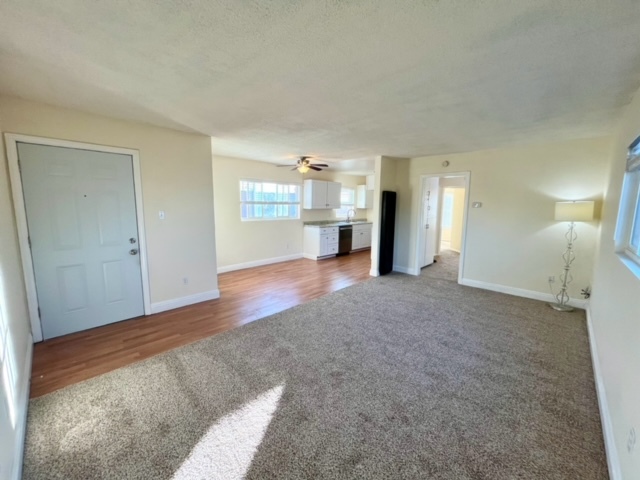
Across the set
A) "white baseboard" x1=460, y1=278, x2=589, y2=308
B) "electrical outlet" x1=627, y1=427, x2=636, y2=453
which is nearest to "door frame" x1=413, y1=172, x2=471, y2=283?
"white baseboard" x1=460, y1=278, x2=589, y2=308

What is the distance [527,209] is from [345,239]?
426 cm

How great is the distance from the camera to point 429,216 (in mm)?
6223

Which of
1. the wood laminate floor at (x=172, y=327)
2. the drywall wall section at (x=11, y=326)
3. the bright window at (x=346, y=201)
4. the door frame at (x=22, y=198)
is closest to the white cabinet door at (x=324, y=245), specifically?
the wood laminate floor at (x=172, y=327)

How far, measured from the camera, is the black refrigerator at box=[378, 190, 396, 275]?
5371 millimetres

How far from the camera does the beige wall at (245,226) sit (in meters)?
5.61

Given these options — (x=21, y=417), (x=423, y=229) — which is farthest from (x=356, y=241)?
(x=21, y=417)

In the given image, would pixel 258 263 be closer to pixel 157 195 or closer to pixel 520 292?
pixel 157 195

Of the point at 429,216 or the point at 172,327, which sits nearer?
the point at 172,327

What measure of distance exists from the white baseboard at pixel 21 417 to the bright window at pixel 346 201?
7046 millimetres

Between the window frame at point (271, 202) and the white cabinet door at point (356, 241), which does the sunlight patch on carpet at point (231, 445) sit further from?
the white cabinet door at point (356, 241)

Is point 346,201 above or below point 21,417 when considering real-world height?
above

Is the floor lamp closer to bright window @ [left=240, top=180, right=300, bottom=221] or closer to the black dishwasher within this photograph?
the black dishwasher

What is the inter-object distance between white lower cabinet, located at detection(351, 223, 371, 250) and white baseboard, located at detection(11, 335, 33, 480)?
21.9 feet

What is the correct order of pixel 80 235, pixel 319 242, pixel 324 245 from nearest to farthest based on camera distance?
pixel 80 235
pixel 319 242
pixel 324 245
